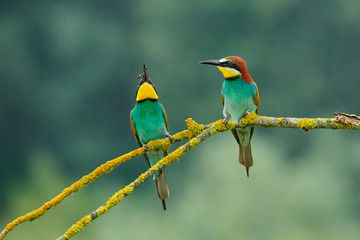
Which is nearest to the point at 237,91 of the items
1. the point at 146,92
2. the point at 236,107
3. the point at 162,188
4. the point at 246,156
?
the point at 236,107

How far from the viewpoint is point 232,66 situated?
2742 mm

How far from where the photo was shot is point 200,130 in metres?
2.40

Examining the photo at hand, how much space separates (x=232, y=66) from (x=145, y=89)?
704 millimetres

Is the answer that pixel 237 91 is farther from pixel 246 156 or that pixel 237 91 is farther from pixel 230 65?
pixel 246 156

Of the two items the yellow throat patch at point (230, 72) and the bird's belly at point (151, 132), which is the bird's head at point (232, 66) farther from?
the bird's belly at point (151, 132)

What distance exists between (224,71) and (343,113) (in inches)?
35.8

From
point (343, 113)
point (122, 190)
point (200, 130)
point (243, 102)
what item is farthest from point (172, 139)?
point (343, 113)

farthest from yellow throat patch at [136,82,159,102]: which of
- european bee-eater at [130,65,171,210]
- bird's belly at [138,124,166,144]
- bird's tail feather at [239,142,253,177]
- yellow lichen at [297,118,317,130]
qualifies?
yellow lichen at [297,118,317,130]

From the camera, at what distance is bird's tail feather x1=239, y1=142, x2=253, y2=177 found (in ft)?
9.59

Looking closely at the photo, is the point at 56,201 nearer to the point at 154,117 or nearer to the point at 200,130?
the point at 200,130

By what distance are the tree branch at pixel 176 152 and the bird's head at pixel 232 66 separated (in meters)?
0.36

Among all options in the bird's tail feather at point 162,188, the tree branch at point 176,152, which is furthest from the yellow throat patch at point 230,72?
the bird's tail feather at point 162,188

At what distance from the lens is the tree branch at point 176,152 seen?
74.4 inches

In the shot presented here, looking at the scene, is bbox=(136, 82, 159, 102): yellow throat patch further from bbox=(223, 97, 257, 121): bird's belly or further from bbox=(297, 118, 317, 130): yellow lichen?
bbox=(297, 118, 317, 130): yellow lichen
